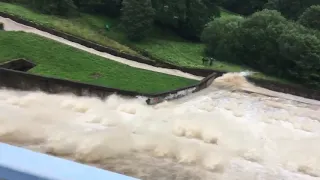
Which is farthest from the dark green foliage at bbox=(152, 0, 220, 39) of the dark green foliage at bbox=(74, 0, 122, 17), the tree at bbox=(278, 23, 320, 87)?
the tree at bbox=(278, 23, 320, 87)

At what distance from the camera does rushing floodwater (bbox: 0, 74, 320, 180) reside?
14.6m

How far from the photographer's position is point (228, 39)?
3428cm

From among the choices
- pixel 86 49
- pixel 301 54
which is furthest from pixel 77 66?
pixel 301 54

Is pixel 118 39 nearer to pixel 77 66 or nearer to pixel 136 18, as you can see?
pixel 136 18

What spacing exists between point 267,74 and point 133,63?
983cm

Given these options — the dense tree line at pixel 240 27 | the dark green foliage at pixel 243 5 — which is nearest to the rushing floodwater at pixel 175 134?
the dense tree line at pixel 240 27

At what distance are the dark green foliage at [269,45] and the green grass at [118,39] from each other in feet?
4.32

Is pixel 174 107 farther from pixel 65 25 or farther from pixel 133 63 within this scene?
pixel 65 25

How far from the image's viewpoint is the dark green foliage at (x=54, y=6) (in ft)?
116

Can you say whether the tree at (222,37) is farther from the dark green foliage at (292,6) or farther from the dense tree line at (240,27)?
the dark green foliage at (292,6)

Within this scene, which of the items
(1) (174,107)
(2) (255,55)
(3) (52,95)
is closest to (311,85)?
(2) (255,55)

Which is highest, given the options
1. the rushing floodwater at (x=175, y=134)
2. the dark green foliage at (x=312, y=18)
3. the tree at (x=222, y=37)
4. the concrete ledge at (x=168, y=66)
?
the dark green foliage at (x=312, y=18)

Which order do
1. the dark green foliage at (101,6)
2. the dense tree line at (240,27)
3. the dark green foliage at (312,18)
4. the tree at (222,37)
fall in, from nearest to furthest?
the dense tree line at (240,27), the dark green foliage at (312,18), the tree at (222,37), the dark green foliage at (101,6)

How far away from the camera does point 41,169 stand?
243 cm
